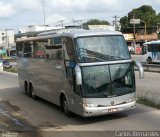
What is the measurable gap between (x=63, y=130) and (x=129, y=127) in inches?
72.4

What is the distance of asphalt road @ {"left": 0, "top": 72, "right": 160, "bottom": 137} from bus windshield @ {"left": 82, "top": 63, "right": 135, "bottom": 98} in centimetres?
90

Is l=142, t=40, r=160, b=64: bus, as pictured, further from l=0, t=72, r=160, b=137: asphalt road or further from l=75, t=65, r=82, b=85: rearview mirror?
l=75, t=65, r=82, b=85: rearview mirror

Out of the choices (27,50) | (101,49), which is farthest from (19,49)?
(101,49)

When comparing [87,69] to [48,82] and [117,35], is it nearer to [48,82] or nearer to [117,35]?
[117,35]

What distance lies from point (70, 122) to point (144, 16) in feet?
372

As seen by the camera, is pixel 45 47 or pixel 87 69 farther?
pixel 45 47

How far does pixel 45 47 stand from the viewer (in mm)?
16156

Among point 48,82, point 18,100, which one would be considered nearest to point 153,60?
point 18,100

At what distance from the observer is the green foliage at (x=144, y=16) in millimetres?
121812

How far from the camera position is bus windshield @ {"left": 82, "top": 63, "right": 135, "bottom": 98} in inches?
480

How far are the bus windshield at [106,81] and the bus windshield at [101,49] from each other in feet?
0.98

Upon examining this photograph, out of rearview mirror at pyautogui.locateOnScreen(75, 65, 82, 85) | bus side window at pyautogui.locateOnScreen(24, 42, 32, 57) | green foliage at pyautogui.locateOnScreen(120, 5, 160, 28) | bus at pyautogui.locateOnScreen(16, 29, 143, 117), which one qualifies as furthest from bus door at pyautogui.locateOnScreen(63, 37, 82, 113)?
green foliage at pyautogui.locateOnScreen(120, 5, 160, 28)

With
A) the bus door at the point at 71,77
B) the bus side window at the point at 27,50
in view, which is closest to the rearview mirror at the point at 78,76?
the bus door at the point at 71,77

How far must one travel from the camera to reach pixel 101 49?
502 inches
